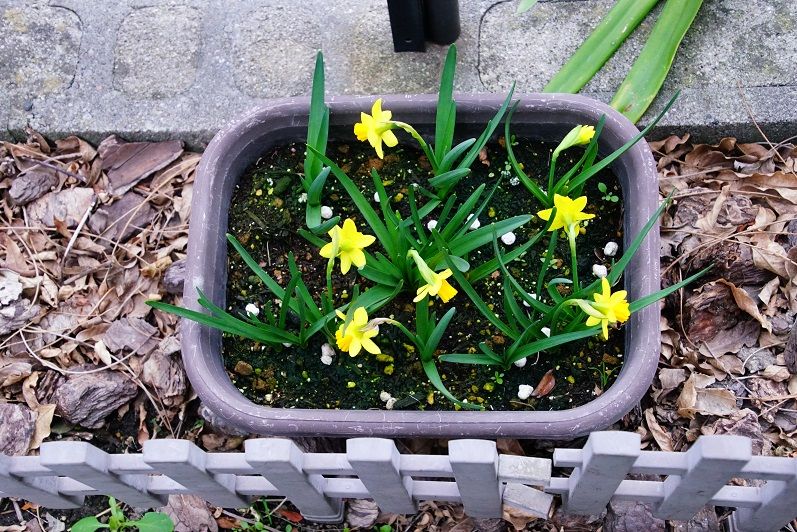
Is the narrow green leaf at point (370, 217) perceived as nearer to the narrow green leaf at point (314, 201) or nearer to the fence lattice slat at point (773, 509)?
the narrow green leaf at point (314, 201)

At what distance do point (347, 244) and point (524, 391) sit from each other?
0.48 meters

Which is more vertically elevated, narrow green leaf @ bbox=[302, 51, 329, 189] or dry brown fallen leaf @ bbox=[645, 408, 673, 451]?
narrow green leaf @ bbox=[302, 51, 329, 189]

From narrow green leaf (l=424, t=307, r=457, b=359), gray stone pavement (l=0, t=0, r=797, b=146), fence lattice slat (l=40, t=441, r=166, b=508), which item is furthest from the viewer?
gray stone pavement (l=0, t=0, r=797, b=146)

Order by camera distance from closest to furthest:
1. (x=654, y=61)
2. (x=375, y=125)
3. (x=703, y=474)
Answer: (x=703, y=474)
(x=375, y=125)
(x=654, y=61)

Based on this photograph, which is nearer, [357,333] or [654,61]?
[357,333]

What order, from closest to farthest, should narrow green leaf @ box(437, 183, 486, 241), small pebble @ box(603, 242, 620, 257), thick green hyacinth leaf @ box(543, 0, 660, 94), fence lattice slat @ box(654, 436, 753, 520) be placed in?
fence lattice slat @ box(654, 436, 753, 520) < narrow green leaf @ box(437, 183, 486, 241) < small pebble @ box(603, 242, 620, 257) < thick green hyacinth leaf @ box(543, 0, 660, 94)

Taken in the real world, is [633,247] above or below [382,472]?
above

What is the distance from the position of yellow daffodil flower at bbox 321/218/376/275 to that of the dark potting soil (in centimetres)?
23

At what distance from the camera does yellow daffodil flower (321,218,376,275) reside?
1378 mm

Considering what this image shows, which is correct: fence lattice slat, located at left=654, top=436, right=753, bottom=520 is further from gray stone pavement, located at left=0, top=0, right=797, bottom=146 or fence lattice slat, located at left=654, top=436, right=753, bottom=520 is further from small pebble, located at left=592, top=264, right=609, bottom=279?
gray stone pavement, located at left=0, top=0, right=797, bottom=146

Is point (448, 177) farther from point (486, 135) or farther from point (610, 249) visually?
point (610, 249)

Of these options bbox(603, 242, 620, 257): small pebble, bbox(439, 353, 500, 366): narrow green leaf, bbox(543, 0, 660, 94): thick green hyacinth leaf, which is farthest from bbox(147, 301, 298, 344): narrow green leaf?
bbox(543, 0, 660, 94): thick green hyacinth leaf

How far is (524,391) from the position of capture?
1.57 meters

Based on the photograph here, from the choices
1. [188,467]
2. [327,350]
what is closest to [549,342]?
[327,350]
